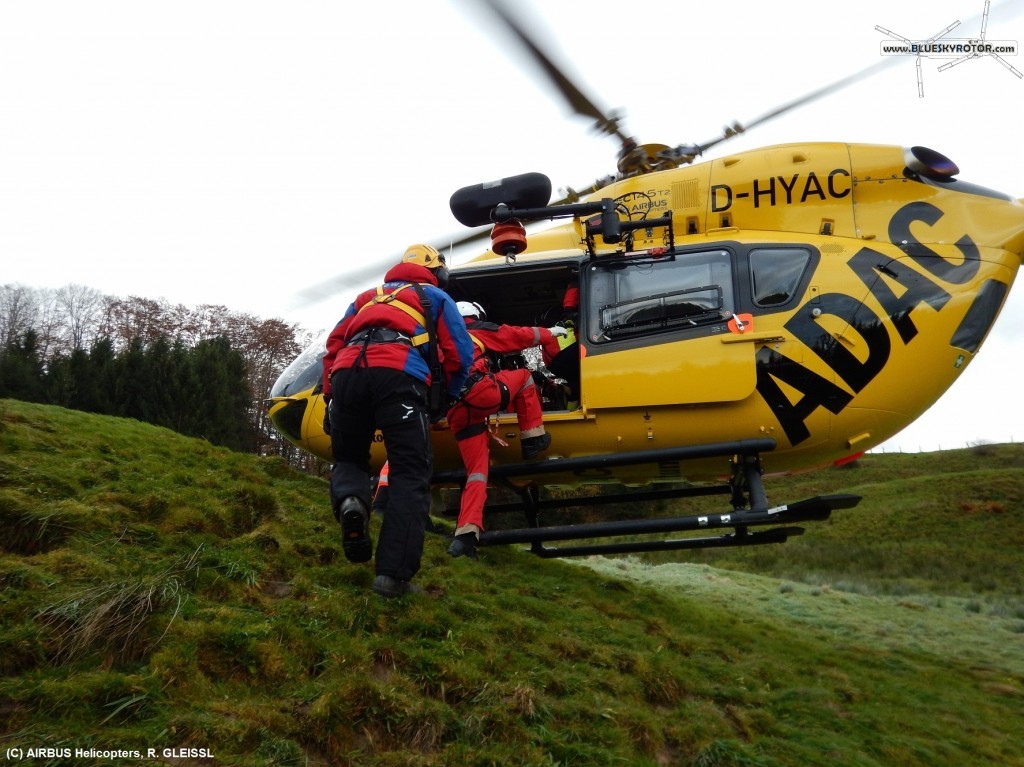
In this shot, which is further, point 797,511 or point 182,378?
point 182,378

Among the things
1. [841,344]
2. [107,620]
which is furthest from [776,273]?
[107,620]

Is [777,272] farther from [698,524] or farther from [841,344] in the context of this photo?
[698,524]

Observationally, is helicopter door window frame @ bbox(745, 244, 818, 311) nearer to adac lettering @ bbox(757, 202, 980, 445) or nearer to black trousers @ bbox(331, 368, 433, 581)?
adac lettering @ bbox(757, 202, 980, 445)

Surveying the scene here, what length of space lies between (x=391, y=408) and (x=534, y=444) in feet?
6.37

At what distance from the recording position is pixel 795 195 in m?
6.40

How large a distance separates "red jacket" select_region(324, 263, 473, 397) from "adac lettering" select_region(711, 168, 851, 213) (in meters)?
3.03

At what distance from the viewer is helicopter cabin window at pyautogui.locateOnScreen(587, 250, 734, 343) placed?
5984 mm

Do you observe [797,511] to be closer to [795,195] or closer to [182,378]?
[795,195]

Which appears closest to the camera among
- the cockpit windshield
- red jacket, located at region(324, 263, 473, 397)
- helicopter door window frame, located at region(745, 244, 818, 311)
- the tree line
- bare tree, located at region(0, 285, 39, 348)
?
red jacket, located at region(324, 263, 473, 397)

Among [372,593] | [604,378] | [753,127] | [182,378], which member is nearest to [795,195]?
[753,127]

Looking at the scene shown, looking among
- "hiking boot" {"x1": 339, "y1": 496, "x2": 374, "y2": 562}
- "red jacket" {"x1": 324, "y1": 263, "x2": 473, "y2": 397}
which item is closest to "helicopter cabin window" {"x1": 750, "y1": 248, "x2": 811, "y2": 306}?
"red jacket" {"x1": 324, "y1": 263, "x2": 473, "y2": 397}

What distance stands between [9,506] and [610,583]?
4.96m

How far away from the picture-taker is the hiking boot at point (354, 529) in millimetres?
4242

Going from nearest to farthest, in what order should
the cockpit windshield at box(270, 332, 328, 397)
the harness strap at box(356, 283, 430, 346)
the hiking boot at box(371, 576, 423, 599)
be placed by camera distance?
1. the hiking boot at box(371, 576, 423, 599)
2. the harness strap at box(356, 283, 430, 346)
3. the cockpit windshield at box(270, 332, 328, 397)
